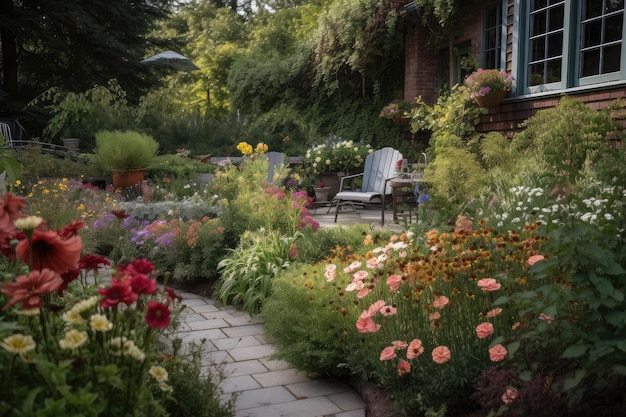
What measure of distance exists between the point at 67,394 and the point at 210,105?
60.2ft

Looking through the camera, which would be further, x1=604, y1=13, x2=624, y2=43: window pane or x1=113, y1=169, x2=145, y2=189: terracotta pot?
x1=113, y1=169, x2=145, y2=189: terracotta pot

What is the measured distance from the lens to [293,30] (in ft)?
55.3

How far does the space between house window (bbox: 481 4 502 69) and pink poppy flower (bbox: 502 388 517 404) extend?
7.13 meters

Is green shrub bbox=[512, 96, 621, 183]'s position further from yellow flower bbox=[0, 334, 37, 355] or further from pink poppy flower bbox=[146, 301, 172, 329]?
yellow flower bbox=[0, 334, 37, 355]

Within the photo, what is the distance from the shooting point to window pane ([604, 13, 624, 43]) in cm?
599

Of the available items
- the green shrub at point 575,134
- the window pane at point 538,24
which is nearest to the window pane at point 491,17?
the window pane at point 538,24

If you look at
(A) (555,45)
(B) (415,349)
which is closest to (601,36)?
(A) (555,45)

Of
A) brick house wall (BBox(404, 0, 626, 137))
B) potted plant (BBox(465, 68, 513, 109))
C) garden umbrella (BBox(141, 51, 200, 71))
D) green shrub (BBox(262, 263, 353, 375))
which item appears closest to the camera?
green shrub (BBox(262, 263, 353, 375))

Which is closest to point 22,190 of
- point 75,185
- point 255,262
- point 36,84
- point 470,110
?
point 75,185

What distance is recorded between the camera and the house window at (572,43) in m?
6.02

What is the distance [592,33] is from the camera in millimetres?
6266

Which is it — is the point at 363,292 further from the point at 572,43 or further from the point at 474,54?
the point at 474,54

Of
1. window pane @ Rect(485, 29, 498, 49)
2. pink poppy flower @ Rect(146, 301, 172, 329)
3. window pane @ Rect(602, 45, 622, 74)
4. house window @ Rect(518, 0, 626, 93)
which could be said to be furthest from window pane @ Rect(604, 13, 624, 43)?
pink poppy flower @ Rect(146, 301, 172, 329)

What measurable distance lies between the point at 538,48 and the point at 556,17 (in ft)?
1.40
